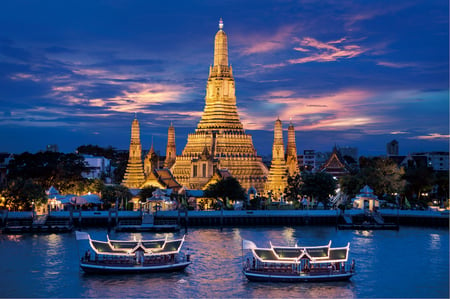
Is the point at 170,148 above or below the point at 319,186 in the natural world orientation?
above

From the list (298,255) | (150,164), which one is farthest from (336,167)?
(298,255)

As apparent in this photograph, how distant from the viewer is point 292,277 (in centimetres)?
3703

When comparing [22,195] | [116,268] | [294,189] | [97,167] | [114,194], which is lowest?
[116,268]

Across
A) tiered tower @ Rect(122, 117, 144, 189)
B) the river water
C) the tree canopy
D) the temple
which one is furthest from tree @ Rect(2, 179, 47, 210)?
the temple

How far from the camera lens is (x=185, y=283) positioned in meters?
37.3

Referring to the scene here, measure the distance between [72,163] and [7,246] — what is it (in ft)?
108

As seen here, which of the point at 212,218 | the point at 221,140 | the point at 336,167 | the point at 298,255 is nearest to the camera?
the point at 298,255

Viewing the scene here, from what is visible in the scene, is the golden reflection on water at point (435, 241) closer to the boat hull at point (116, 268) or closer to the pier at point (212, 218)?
the pier at point (212, 218)

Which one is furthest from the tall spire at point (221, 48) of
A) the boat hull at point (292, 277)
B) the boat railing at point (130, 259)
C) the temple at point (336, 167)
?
the boat hull at point (292, 277)

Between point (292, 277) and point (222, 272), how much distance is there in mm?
4404

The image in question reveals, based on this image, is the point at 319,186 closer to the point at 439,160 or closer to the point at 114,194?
the point at 114,194

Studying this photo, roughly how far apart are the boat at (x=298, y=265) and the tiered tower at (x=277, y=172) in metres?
40.1

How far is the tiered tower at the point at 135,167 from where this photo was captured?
268 ft

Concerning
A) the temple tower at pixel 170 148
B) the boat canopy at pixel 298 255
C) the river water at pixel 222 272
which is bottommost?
the river water at pixel 222 272
